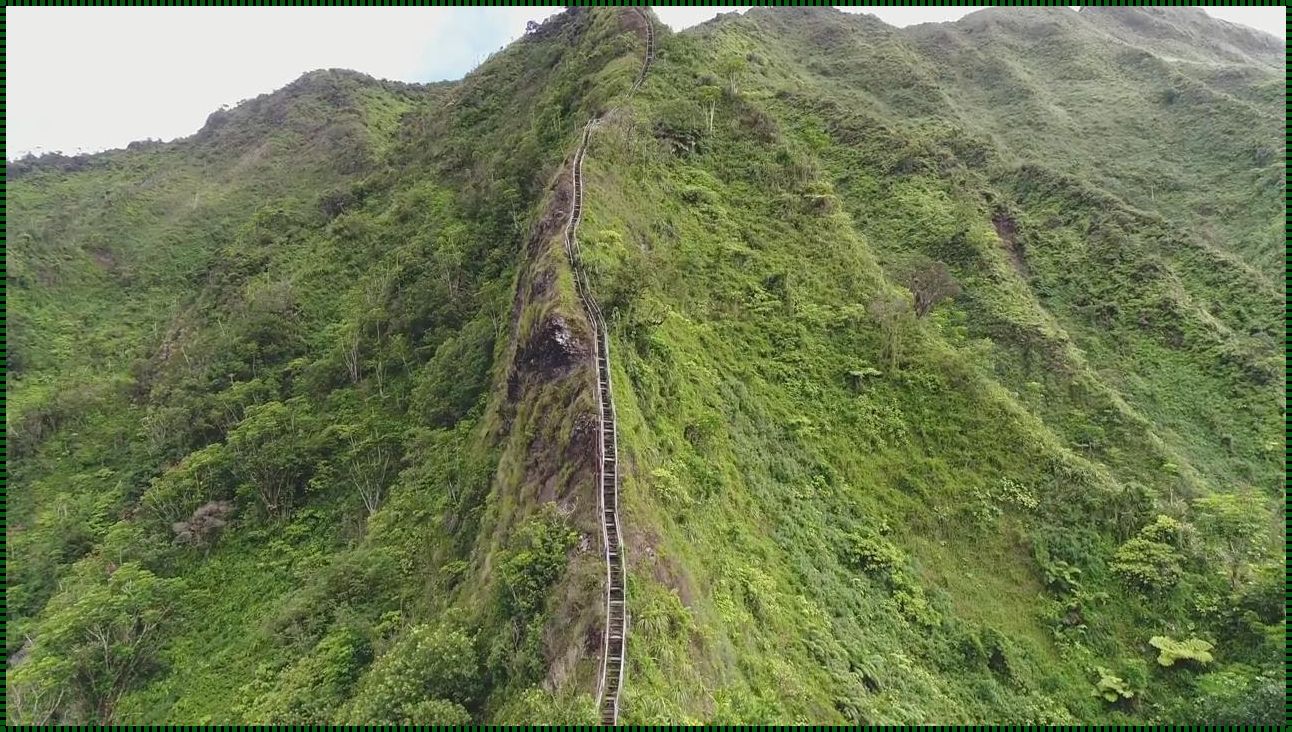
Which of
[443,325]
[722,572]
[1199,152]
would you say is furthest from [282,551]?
[1199,152]

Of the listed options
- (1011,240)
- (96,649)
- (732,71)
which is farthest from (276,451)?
(1011,240)

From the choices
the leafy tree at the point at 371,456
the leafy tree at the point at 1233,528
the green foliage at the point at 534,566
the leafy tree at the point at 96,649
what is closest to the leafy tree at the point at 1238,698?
the leafy tree at the point at 1233,528

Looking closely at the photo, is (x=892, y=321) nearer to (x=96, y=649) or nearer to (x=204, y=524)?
(x=204, y=524)

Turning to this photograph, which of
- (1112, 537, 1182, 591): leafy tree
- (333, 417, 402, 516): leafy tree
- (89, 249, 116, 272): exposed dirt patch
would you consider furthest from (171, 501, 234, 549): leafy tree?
(89, 249, 116, 272): exposed dirt patch

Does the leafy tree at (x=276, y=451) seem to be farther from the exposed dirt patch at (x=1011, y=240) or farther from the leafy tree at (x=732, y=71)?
the exposed dirt patch at (x=1011, y=240)

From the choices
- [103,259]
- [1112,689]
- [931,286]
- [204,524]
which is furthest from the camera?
[103,259]

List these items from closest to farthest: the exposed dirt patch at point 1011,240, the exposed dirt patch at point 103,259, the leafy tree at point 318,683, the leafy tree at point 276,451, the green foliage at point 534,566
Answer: the green foliage at point 534,566 < the leafy tree at point 318,683 < the leafy tree at point 276,451 < the exposed dirt patch at point 1011,240 < the exposed dirt patch at point 103,259
